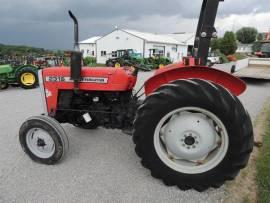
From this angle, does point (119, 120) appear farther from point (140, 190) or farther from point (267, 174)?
point (267, 174)

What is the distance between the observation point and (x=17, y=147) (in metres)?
3.27

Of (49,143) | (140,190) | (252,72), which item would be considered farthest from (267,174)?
(252,72)

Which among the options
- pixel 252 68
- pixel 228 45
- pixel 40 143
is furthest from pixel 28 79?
pixel 228 45

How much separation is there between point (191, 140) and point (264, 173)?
3.19ft

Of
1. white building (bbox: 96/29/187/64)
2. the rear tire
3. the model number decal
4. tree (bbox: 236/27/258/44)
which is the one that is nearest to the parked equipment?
the model number decal

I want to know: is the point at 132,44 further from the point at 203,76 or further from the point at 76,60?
the point at 203,76

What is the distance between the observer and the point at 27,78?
8.27m

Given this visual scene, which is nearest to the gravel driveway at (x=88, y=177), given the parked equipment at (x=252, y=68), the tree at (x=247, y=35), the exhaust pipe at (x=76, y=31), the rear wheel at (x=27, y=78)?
the exhaust pipe at (x=76, y=31)

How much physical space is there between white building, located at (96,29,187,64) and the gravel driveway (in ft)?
83.1

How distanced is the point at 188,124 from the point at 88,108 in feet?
4.40

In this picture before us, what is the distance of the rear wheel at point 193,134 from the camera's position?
6.93 ft

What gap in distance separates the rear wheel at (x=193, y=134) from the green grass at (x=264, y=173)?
14.2 inches

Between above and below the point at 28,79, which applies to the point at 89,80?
above

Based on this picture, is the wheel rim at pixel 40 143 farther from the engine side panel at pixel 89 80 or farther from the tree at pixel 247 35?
the tree at pixel 247 35
